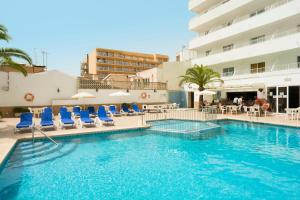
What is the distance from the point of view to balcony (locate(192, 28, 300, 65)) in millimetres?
20548

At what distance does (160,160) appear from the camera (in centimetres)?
908

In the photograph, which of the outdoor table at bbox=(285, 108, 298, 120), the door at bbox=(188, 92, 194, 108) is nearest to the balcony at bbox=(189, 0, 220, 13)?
the door at bbox=(188, 92, 194, 108)

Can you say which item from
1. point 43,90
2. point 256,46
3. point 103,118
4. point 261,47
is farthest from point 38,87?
point 261,47

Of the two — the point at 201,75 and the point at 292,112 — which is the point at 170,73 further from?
the point at 292,112

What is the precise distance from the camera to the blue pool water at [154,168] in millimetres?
6270

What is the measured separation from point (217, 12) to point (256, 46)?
28.4 ft

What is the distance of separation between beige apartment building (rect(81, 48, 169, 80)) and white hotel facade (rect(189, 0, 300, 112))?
140ft

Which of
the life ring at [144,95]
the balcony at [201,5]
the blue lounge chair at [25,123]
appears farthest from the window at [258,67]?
the blue lounge chair at [25,123]

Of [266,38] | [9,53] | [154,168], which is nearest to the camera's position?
[154,168]

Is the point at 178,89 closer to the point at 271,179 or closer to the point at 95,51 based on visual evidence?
the point at 271,179

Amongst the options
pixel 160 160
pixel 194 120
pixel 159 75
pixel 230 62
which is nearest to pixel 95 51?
pixel 159 75

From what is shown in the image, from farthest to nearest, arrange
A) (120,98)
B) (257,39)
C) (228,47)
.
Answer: (228,47)
(120,98)
(257,39)

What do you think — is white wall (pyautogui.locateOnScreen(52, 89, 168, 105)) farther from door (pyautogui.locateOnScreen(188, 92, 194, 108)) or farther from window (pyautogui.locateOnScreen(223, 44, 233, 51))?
window (pyautogui.locateOnScreen(223, 44, 233, 51))

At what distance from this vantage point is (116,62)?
7275 cm
